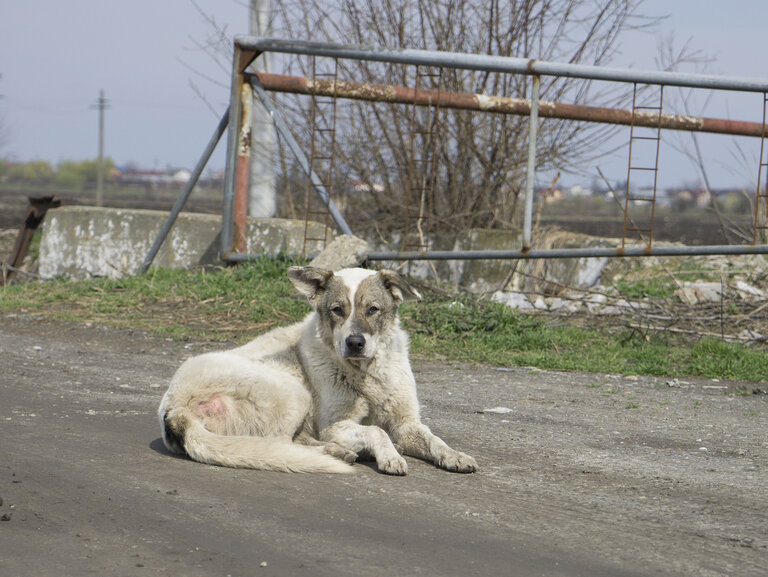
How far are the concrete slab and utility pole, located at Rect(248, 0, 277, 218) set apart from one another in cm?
168

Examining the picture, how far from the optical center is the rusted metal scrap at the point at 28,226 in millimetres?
11617

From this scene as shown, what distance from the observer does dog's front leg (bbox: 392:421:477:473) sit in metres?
4.38

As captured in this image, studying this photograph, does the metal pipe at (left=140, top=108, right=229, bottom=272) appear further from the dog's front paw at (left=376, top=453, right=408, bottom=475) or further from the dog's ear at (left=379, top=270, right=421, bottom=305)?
the dog's front paw at (left=376, top=453, right=408, bottom=475)

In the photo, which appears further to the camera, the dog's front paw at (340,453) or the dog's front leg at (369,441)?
the dog's front paw at (340,453)

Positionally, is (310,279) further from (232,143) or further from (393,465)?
(232,143)

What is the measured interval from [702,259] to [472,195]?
3.09 m

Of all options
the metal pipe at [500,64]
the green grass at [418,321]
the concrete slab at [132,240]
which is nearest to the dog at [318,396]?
the green grass at [418,321]

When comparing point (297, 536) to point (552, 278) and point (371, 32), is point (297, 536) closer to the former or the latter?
point (552, 278)

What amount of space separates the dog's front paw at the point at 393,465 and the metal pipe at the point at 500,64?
5.13 meters

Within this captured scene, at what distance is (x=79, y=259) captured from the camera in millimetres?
10883

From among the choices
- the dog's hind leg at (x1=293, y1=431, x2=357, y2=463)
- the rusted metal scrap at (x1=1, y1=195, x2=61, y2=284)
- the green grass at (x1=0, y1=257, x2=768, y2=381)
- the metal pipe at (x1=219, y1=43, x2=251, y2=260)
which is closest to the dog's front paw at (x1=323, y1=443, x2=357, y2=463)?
the dog's hind leg at (x1=293, y1=431, x2=357, y2=463)

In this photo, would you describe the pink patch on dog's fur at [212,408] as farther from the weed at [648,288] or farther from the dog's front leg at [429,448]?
the weed at [648,288]

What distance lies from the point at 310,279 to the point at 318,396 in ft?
2.17

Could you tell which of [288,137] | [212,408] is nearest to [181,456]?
[212,408]
